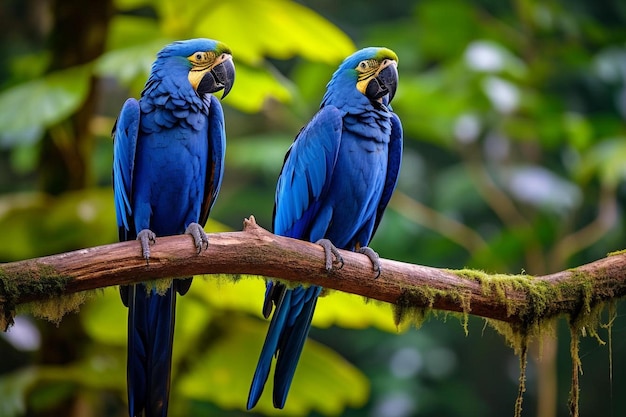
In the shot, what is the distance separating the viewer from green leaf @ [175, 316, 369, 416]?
3.55 meters

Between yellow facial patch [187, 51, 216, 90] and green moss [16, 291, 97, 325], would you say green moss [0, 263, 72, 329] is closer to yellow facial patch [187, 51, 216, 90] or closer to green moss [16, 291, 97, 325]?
green moss [16, 291, 97, 325]

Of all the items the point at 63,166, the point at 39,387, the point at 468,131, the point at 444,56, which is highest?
the point at 444,56

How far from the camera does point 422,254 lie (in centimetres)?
585

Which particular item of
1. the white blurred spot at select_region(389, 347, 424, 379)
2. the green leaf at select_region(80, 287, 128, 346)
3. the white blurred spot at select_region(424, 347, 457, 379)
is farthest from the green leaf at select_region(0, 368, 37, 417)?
the white blurred spot at select_region(424, 347, 457, 379)

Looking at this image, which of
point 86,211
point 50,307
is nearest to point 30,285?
point 50,307

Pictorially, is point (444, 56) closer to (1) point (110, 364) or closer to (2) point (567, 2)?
(2) point (567, 2)

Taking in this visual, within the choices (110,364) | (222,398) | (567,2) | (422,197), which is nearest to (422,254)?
(422,197)

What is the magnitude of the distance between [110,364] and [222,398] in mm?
571

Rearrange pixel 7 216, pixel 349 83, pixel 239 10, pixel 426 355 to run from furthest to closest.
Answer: pixel 426 355 → pixel 239 10 → pixel 7 216 → pixel 349 83

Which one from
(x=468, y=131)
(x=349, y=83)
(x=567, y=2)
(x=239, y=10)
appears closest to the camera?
(x=349, y=83)

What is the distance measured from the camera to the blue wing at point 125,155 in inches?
91.7

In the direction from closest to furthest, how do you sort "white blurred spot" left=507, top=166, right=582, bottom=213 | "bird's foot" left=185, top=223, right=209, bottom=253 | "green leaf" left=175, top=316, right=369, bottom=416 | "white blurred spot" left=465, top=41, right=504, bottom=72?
"bird's foot" left=185, top=223, right=209, bottom=253 → "green leaf" left=175, top=316, right=369, bottom=416 → "white blurred spot" left=465, top=41, right=504, bottom=72 → "white blurred spot" left=507, top=166, right=582, bottom=213

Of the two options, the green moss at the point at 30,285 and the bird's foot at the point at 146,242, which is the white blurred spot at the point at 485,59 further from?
the green moss at the point at 30,285

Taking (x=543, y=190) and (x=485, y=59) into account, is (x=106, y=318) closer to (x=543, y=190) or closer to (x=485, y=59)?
(x=485, y=59)
